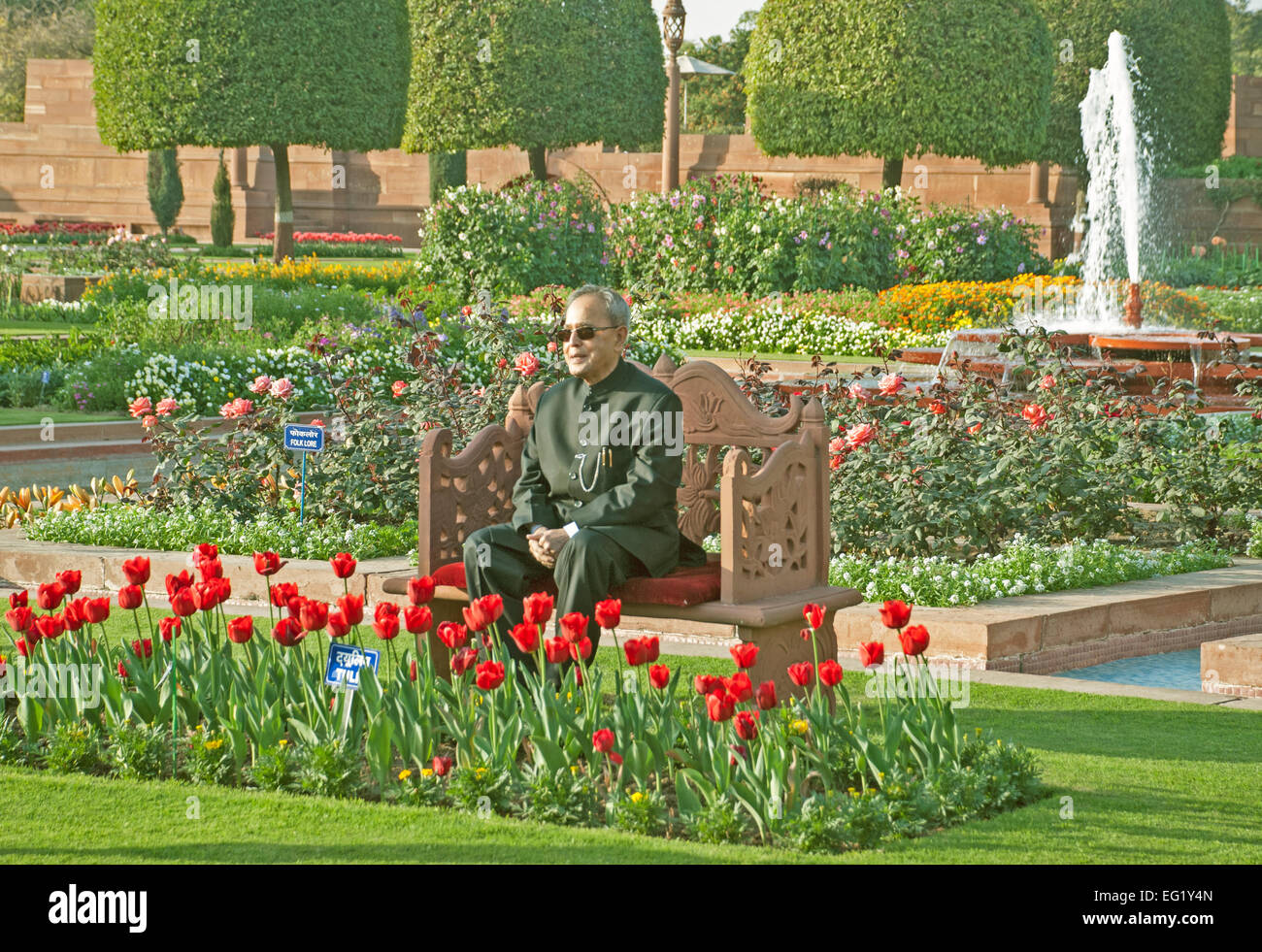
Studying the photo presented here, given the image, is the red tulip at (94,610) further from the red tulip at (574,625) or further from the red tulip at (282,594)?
the red tulip at (574,625)

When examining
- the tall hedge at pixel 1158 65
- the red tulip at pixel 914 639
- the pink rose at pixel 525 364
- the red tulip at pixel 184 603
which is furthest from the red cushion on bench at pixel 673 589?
the tall hedge at pixel 1158 65

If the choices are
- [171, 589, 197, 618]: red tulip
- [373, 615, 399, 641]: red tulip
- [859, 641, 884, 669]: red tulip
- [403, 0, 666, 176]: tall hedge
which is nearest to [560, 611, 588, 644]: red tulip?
[373, 615, 399, 641]: red tulip

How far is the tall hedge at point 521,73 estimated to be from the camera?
3319cm

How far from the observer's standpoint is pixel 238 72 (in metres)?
29.7

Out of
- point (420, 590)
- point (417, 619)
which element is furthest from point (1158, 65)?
point (417, 619)

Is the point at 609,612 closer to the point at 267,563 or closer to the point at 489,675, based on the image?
the point at 489,675

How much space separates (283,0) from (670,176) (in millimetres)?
7284

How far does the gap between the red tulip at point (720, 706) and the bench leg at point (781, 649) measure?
1.20 meters

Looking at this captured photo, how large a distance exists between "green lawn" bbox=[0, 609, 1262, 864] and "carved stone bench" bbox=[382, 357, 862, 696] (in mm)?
946

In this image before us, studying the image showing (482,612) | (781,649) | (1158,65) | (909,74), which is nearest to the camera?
(482,612)

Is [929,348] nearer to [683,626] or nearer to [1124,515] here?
[1124,515]

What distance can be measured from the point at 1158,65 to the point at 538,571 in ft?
116

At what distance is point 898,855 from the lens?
175 inches
